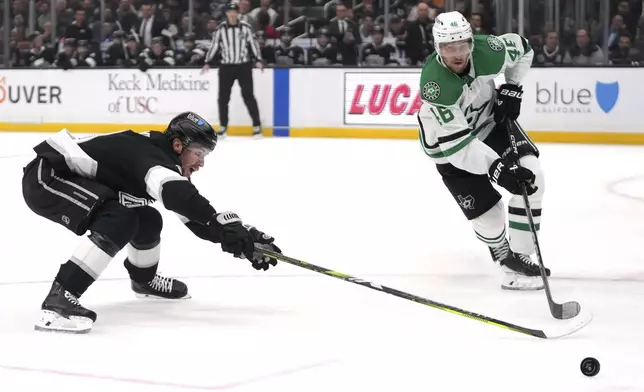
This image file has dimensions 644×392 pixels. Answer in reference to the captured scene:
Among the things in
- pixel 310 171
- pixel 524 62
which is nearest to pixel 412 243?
pixel 524 62

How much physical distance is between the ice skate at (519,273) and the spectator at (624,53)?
678 centimetres

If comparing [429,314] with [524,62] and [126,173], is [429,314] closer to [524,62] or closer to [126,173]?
[126,173]

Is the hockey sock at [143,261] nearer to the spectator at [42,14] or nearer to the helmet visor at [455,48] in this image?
the helmet visor at [455,48]

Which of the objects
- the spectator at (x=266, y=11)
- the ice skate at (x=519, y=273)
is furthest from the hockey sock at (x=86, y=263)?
the spectator at (x=266, y=11)

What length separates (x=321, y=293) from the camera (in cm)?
391

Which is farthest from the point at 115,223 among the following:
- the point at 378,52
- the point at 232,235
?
the point at 378,52

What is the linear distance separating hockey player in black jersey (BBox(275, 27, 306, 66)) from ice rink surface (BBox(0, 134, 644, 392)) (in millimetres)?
5172

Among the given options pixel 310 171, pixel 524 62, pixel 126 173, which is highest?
pixel 524 62

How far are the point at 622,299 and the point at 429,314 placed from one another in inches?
29.5

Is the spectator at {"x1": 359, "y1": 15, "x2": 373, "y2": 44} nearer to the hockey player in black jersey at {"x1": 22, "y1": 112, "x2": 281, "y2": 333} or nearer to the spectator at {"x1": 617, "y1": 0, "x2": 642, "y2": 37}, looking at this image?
the spectator at {"x1": 617, "y1": 0, "x2": 642, "y2": 37}

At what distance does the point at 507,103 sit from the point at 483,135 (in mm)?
203

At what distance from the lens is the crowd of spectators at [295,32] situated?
10570 millimetres

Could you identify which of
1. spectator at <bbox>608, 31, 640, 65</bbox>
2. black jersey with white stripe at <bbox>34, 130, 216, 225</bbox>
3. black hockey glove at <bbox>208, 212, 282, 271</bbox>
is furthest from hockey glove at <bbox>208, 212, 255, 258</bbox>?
spectator at <bbox>608, 31, 640, 65</bbox>

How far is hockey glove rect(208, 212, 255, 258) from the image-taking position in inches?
119
